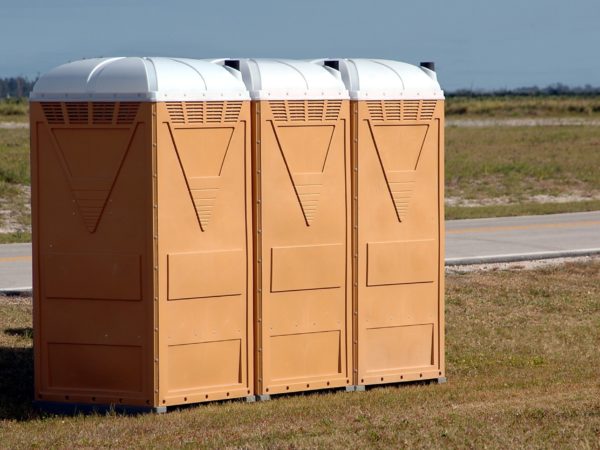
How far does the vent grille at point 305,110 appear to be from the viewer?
9.20m

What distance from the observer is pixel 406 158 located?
980 centimetres

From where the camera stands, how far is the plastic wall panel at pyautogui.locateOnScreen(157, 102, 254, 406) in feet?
28.8

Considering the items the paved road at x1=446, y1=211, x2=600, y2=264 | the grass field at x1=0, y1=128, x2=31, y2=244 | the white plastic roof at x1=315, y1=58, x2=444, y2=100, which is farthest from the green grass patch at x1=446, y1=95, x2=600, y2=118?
the white plastic roof at x1=315, y1=58, x2=444, y2=100

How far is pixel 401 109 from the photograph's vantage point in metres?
9.73

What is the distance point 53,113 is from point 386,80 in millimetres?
2666

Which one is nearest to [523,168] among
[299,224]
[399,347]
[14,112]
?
[399,347]

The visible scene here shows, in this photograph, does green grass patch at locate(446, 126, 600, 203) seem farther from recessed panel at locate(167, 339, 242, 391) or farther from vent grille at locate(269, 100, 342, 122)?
recessed panel at locate(167, 339, 242, 391)

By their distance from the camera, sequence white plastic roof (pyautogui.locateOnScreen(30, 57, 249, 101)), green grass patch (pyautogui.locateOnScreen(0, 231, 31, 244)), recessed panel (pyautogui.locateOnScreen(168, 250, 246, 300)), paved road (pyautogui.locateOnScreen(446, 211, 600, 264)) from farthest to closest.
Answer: green grass patch (pyautogui.locateOnScreen(0, 231, 31, 244))
paved road (pyautogui.locateOnScreen(446, 211, 600, 264))
recessed panel (pyautogui.locateOnScreen(168, 250, 246, 300))
white plastic roof (pyautogui.locateOnScreen(30, 57, 249, 101))

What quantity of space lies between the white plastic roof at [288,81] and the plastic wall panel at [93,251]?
0.98 metres

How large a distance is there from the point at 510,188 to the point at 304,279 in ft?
77.3

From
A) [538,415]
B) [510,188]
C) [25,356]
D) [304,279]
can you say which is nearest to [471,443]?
[538,415]

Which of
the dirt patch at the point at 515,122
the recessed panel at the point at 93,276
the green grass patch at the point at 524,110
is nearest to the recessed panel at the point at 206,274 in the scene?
the recessed panel at the point at 93,276

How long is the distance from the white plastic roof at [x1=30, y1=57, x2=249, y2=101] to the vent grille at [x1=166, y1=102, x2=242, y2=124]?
1.8 inches

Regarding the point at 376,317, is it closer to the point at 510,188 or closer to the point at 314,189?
the point at 314,189
